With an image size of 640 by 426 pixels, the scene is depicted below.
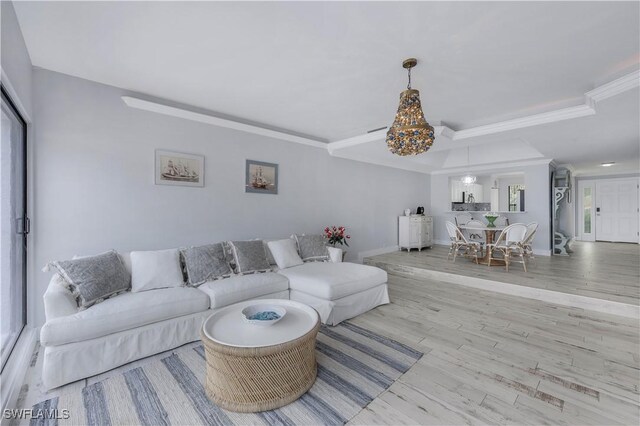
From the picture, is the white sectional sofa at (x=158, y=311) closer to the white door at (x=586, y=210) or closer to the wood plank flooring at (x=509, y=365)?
the wood plank flooring at (x=509, y=365)

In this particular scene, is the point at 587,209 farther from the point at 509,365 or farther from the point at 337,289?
the point at 337,289

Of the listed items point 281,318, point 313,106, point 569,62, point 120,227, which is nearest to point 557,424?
point 281,318

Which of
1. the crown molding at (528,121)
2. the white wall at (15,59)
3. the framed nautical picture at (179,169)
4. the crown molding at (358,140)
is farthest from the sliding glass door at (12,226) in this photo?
the crown molding at (528,121)

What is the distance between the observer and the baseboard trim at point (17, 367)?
175cm

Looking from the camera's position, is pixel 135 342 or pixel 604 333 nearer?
pixel 135 342

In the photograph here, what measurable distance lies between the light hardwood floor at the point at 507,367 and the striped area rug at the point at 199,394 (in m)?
0.13

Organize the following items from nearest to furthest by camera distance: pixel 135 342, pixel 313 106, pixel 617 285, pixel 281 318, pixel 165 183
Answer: pixel 281 318
pixel 135 342
pixel 165 183
pixel 313 106
pixel 617 285

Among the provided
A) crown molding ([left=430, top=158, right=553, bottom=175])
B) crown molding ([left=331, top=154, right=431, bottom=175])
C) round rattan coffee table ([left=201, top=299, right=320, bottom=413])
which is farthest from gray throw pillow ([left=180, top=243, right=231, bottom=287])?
crown molding ([left=430, top=158, right=553, bottom=175])

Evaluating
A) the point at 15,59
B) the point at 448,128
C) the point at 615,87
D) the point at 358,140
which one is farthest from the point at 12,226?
the point at 615,87

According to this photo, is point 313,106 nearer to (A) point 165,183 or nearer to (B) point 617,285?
(A) point 165,183

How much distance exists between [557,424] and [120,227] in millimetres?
4025

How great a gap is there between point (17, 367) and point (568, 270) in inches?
284

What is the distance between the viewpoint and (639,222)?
7984mm

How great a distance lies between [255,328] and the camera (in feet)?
6.61
